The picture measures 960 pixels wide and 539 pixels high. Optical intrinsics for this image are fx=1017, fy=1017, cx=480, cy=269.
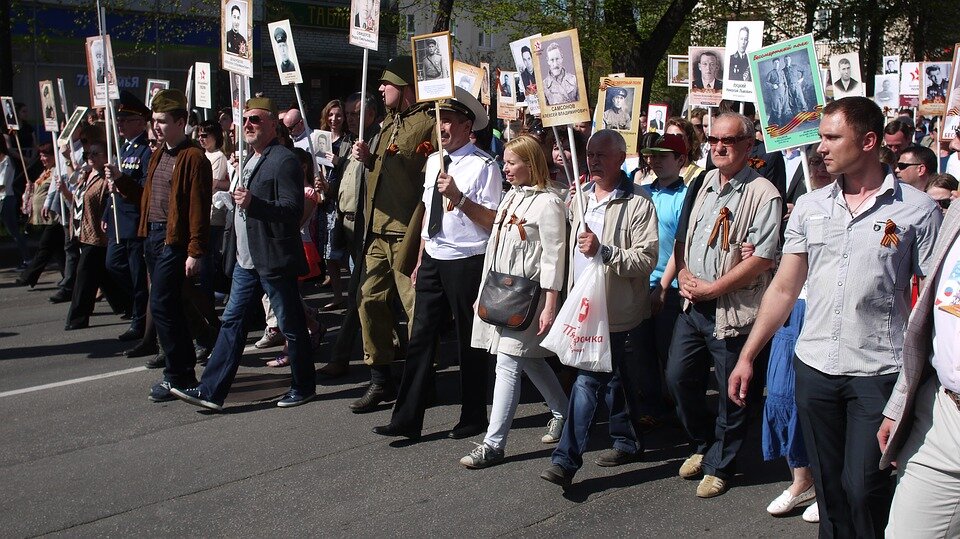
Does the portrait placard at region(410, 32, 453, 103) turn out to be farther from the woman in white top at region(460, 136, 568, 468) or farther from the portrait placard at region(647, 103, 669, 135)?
the portrait placard at region(647, 103, 669, 135)

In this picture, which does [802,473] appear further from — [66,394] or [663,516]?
[66,394]

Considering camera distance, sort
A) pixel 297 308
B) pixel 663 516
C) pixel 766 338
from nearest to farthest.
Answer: pixel 766 338 → pixel 663 516 → pixel 297 308

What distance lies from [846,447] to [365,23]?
18.3 ft

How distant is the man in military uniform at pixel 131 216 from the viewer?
8.08 metres

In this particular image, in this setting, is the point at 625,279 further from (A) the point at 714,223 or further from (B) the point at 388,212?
(B) the point at 388,212

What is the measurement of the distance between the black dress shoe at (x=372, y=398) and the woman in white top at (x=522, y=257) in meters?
1.32

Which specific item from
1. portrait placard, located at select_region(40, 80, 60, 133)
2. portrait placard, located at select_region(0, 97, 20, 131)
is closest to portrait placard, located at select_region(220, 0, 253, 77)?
portrait placard, located at select_region(40, 80, 60, 133)

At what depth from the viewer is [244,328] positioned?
6.69 metres

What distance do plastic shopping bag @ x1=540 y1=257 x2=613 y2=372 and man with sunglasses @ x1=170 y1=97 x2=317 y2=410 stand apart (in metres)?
2.24

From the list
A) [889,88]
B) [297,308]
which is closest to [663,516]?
[297,308]

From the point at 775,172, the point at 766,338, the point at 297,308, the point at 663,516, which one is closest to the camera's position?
the point at 766,338

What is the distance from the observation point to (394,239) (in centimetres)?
684

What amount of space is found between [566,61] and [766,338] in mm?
2192

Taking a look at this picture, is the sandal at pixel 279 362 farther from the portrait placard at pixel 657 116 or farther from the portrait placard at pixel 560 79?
the portrait placard at pixel 657 116
